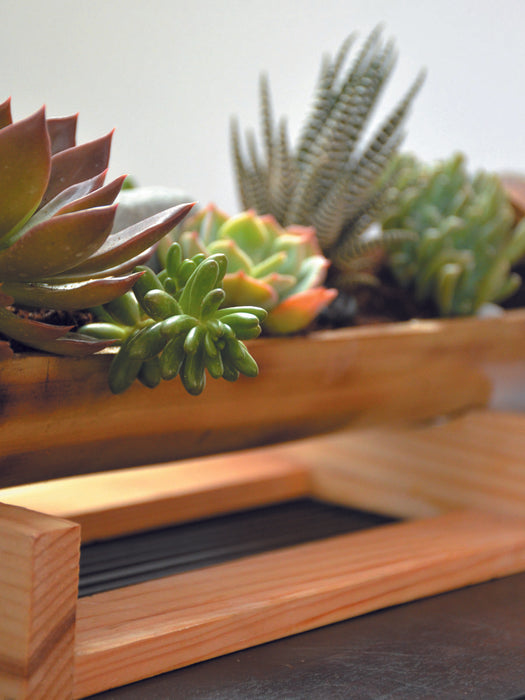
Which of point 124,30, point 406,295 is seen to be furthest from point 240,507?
point 124,30

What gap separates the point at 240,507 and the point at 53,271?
0.43m

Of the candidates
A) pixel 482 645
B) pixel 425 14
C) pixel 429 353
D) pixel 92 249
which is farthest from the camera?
pixel 425 14

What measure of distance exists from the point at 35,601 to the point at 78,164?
23 cm

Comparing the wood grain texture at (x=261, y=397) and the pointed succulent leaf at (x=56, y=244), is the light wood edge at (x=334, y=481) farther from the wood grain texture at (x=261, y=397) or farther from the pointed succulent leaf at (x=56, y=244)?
the pointed succulent leaf at (x=56, y=244)

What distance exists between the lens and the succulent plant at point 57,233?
371 mm

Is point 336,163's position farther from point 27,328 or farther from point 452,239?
point 27,328

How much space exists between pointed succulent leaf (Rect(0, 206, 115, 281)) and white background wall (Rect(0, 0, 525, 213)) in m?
0.57

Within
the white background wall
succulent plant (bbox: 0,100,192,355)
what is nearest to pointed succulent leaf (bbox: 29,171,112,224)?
succulent plant (bbox: 0,100,192,355)

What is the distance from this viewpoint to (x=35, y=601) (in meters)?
0.36

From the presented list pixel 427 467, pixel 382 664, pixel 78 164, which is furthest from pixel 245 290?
pixel 427 467

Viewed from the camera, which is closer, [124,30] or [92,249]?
[92,249]

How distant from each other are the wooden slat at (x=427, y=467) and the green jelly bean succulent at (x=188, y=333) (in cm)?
35

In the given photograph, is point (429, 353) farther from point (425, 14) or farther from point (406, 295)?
point (425, 14)

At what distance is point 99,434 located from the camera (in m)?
0.48
